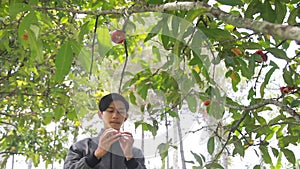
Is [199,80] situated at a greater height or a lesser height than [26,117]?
lesser

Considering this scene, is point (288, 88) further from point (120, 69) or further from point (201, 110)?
point (120, 69)

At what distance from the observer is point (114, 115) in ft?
1.97

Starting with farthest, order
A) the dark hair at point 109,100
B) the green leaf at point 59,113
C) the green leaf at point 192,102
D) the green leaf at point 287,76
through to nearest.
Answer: the green leaf at point 59,113, the green leaf at point 287,76, the green leaf at point 192,102, the dark hair at point 109,100

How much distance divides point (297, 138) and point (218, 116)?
0.43m

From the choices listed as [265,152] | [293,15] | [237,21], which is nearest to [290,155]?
[265,152]

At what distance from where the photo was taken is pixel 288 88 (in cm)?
104

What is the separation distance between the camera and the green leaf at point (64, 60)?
24.8 inches

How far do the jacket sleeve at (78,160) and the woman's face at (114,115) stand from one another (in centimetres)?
32

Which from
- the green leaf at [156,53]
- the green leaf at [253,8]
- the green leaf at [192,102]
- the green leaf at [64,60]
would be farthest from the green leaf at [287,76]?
the green leaf at [64,60]

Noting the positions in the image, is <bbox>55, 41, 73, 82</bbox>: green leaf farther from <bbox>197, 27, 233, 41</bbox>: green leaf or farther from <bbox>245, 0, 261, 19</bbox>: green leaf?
<bbox>245, 0, 261, 19</bbox>: green leaf

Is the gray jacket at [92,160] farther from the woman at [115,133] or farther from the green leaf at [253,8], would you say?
the green leaf at [253,8]

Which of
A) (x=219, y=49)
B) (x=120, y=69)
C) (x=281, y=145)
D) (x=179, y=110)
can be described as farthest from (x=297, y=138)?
(x=120, y=69)

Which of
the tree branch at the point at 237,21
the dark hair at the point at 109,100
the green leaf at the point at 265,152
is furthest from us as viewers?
the green leaf at the point at 265,152

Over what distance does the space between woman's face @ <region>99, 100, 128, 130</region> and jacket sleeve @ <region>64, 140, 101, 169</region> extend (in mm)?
318
